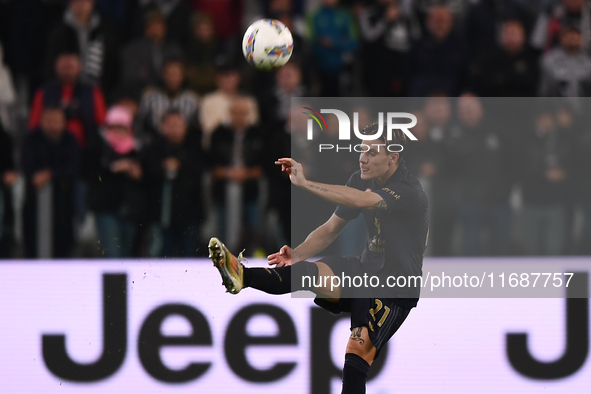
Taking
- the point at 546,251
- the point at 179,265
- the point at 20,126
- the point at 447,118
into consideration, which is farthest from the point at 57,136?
the point at 546,251

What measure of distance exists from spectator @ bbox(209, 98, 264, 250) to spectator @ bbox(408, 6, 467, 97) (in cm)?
175

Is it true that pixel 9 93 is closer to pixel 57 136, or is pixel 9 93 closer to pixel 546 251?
pixel 57 136

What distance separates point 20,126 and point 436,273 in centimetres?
450

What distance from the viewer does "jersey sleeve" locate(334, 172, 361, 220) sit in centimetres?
644

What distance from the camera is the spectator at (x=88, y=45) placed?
29.5 feet

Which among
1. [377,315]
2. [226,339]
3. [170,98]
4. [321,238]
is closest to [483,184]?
[321,238]

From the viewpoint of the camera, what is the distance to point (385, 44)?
9.05 m

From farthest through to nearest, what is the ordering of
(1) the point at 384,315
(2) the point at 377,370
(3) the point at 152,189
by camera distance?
(3) the point at 152,189, (2) the point at 377,370, (1) the point at 384,315

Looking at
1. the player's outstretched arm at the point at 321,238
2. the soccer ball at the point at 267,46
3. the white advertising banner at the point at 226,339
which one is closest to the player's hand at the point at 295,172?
the player's outstretched arm at the point at 321,238

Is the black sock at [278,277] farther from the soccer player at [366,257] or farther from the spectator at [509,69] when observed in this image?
the spectator at [509,69]

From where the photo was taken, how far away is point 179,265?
7.14 meters

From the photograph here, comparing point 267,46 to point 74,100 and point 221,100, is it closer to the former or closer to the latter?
point 221,100

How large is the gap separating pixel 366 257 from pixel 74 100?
367 cm

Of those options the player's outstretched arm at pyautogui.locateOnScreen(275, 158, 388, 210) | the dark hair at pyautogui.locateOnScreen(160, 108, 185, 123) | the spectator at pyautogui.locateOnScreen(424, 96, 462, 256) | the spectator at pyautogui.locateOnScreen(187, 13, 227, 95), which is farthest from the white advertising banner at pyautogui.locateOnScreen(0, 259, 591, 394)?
the spectator at pyautogui.locateOnScreen(187, 13, 227, 95)
